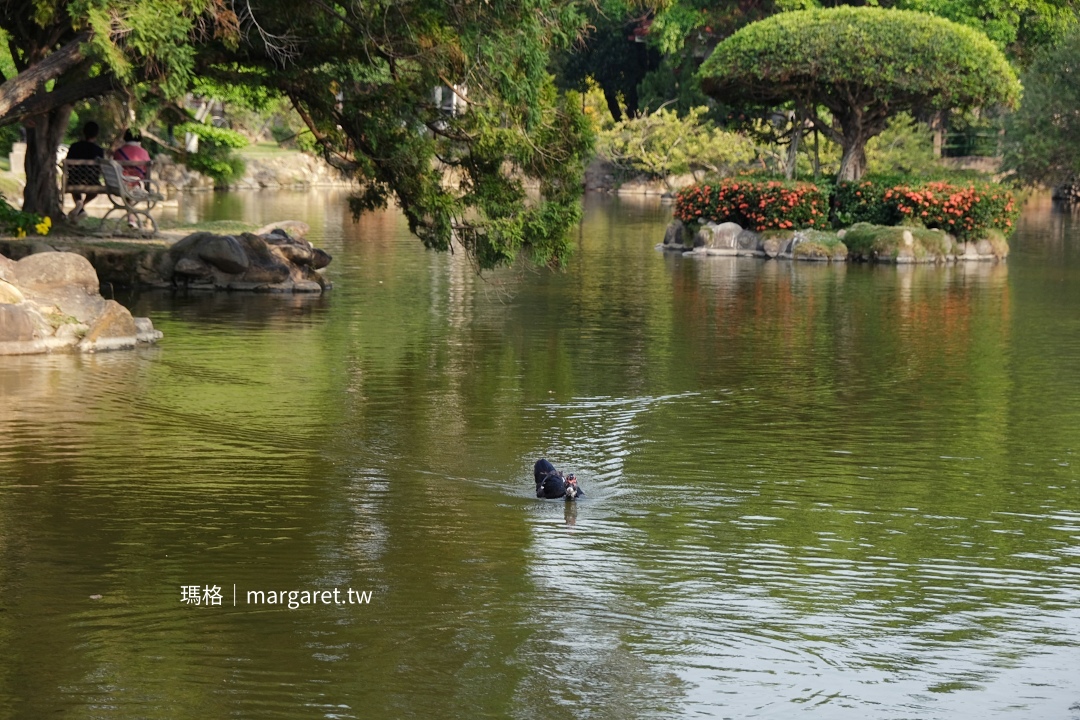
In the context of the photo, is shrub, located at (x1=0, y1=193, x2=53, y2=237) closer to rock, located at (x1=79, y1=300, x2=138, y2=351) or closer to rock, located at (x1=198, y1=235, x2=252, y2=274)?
rock, located at (x1=198, y1=235, x2=252, y2=274)

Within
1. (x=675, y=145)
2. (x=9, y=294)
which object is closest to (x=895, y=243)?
(x=9, y=294)

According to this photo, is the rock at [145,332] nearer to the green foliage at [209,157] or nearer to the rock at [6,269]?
the rock at [6,269]

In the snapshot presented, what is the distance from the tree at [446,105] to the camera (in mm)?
13836

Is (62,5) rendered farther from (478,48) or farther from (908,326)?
(908,326)

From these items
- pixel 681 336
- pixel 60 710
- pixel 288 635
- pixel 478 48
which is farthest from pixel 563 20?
pixel 60 710

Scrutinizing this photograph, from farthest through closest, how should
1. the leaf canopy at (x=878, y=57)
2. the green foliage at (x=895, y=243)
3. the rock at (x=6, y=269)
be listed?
the leaf canopy at (x=878, y=57)
the green foliage at (x=895, y=243)
the rock at (x=6, y=269)

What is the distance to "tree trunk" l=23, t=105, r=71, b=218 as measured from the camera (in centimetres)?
2036

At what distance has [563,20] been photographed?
48.0 feet

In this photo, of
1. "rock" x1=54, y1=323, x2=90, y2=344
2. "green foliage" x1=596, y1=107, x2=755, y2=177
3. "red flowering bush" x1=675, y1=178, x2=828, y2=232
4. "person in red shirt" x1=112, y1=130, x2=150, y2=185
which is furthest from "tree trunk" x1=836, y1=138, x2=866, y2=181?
"green foliage" x1=596, y1=107, x2=755, y2=177

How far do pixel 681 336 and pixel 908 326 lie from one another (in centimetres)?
301

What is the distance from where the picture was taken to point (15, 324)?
13.4m

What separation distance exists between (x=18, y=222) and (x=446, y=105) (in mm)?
6286

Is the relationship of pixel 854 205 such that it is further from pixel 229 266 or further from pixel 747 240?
pixel 229 266

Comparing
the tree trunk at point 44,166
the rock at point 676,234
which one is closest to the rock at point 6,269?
the tree trunk at point 44,166
